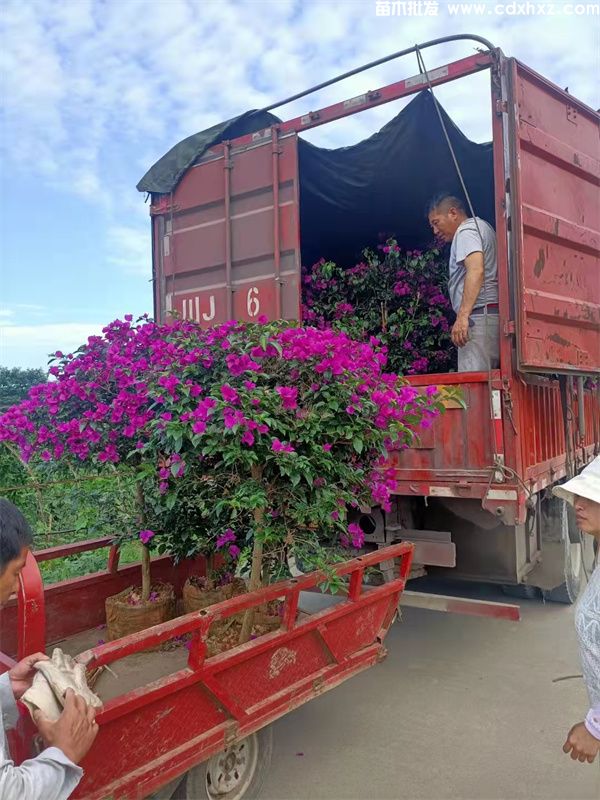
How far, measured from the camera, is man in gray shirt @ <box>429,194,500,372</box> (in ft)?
11.7

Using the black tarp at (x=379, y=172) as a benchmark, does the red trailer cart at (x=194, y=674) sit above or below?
below

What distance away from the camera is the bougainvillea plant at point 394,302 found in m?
5.06

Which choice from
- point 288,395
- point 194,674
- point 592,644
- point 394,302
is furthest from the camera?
point 394,302

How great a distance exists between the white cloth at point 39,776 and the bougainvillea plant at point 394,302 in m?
3.96

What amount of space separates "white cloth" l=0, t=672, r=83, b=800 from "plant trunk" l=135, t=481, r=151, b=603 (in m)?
1.66

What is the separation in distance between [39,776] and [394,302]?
4.53 metres

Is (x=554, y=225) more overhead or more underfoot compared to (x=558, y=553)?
more overhead

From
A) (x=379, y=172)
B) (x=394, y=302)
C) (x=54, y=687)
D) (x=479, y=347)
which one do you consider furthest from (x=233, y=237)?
(x=54, y=687)

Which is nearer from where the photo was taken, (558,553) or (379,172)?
(558,553)

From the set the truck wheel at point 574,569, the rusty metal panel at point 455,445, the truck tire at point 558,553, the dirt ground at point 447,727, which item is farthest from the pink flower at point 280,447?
the truck tire at point 558,553

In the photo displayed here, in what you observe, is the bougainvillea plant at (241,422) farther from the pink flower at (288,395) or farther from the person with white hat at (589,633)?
the person with white hat at (589,633)

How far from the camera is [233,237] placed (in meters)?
4.38

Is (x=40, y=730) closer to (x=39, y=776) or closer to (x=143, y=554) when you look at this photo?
(x=39, y=776)

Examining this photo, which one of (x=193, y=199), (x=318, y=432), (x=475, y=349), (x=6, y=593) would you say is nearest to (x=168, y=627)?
(x=6, y=593)
